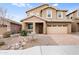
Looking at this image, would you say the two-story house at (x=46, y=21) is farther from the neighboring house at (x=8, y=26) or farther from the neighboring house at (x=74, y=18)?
the neighboring house at (x=8, y=26)

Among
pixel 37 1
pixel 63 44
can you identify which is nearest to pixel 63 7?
pixel 37 1

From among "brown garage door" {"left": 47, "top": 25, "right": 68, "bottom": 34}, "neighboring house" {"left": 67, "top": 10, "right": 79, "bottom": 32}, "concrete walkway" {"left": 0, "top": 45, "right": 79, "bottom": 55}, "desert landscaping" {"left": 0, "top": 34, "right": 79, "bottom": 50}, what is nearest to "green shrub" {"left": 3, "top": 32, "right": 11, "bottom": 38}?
"desert landscaping" {"left": 0, "top": 34, "right": 79, "bottom": 50}

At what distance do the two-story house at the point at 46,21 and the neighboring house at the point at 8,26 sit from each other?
32 centimetres

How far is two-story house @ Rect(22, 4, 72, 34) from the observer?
8078mm

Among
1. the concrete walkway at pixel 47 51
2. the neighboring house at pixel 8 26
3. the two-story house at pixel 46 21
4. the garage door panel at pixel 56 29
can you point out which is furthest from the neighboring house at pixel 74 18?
the neighboring house at pixel 8 26

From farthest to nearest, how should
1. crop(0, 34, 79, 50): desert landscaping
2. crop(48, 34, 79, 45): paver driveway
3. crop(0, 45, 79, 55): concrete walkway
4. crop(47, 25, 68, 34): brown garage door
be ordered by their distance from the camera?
crop(47, 25, 68, 34): brown garage door
crop(48, 34, 79, 45): paver driveway
crop(0, 34, 79, 50): desert landscaping
crop(0, 45, 79, 55): concrete walkway

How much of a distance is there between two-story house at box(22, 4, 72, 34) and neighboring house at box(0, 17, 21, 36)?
1.06ft

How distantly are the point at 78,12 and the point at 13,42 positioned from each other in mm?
3602

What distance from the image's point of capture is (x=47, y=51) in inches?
304

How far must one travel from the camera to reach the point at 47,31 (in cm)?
818

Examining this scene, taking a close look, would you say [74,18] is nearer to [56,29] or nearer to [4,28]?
[56,29]

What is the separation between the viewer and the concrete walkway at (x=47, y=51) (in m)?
7.52

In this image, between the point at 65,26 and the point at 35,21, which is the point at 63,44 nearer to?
the point at 65,26

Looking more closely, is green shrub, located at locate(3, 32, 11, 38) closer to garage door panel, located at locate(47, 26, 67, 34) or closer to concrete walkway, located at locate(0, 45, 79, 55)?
concrete walkway, located at locate(0, 45, 79, 55)
